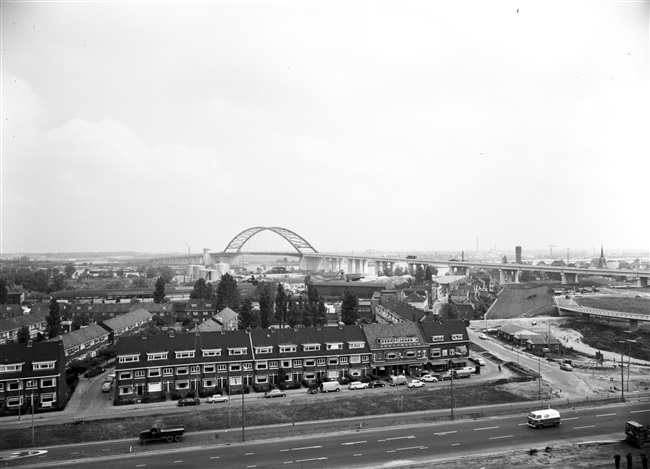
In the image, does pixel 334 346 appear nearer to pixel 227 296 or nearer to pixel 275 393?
pixel 275 393

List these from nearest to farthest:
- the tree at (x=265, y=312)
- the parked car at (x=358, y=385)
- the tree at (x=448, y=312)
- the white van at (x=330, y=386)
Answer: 1. the white van at (x=330, y=386)
2. the parked car at (x=358, y=385)
3. the tree at (x=265, y=312)
4. the tree at (x=448, y=312)

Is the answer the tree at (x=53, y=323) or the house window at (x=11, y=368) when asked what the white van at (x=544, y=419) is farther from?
the tree at (x=53, y=323)

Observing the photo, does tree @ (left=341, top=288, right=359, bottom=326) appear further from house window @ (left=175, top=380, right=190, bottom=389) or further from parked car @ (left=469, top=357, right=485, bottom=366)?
→ house window @ (left=175, top=380, right=190, bottom=389)

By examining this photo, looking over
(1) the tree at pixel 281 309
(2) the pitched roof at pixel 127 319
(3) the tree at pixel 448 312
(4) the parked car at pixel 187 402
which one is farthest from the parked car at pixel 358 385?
(2) the pitched roof at pixel 127 319

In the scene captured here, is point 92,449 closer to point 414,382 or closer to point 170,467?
point 170,467

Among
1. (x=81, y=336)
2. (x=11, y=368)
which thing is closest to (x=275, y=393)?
(x=11, y=368)

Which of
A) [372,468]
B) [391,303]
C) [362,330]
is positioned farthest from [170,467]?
[391,303]
